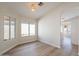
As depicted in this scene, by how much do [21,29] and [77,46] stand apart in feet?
4.46

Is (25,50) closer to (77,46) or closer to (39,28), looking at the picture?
(39,28)

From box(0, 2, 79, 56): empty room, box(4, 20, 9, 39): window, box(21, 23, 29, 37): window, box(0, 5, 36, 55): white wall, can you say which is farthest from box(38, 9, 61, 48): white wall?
box(4, 20, 9, 39): window

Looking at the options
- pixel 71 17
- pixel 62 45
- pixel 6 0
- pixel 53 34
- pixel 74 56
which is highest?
pixel 6 0

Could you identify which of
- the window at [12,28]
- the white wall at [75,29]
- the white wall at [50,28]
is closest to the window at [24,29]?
the window at [12,28]

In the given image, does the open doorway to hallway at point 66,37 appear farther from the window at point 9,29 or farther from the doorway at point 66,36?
the window at point 9,29

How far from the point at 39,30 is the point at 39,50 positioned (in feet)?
1.64

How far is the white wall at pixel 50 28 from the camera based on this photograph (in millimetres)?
2191

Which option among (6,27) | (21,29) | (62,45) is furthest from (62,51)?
(6,27)

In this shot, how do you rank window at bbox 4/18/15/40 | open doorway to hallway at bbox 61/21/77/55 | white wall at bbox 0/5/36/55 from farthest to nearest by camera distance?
open doorway to hallway at bbox 61/21/77/55
window at bbox 4/18/15/40
white wall at bbox 0/5/36/55

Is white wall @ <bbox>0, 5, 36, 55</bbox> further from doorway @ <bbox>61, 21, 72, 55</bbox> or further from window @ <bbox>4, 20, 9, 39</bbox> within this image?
doorway @ <bbox>61, 21, 72, 55</bbox>

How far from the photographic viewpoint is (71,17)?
215 centimetres

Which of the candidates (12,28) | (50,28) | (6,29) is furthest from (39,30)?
(6,29)

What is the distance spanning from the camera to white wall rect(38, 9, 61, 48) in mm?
2191

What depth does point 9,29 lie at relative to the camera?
2.05 m
